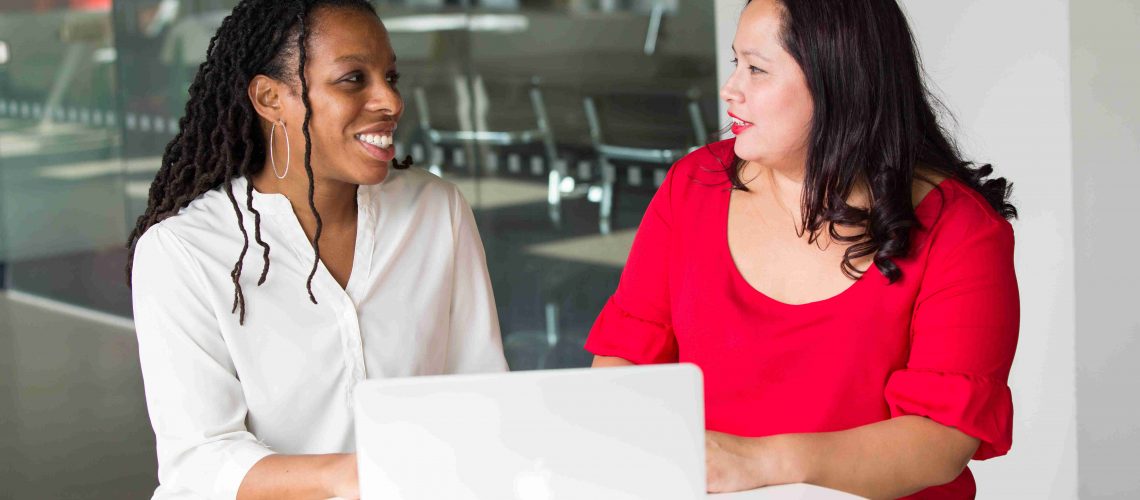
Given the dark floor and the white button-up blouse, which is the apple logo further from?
the dark floor

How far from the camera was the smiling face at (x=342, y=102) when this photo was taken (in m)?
2.23

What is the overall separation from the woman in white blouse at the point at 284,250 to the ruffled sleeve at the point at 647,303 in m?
0.31

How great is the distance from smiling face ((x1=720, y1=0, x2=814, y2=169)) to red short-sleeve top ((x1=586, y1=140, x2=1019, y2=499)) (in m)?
0.21

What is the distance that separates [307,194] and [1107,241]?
6.37 feet

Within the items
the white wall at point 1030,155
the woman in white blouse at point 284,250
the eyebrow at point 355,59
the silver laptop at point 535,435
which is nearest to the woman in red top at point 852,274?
the silver laptop at point 535,435

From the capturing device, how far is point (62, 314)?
20.1 feet

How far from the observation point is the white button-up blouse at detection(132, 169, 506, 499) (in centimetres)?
206

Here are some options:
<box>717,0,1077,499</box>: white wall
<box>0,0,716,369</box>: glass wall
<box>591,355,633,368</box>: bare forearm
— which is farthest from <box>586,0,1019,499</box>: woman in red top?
<box>0,0,716,369</box>: glass wall

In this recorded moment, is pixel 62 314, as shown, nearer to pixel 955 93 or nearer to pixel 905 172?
pixel 955 93

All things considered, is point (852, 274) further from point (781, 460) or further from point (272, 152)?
point (272, 152)

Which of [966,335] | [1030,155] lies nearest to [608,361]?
[966,335]

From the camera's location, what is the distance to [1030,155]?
124 inches

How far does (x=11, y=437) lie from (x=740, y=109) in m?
3.66

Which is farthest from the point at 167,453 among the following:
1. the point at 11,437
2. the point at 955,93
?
the point at 11,437
